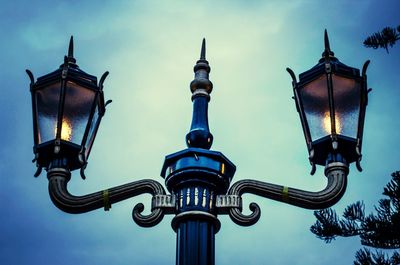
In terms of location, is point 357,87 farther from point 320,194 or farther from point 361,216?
point 361,216

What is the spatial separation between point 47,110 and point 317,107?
140 cm

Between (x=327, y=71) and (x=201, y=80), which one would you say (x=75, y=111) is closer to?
(x=201, y=80)

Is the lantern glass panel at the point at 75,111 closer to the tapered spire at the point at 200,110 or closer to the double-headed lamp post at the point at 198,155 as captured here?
the double-headed lamp post at the point at 198,155

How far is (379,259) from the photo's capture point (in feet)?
26.2

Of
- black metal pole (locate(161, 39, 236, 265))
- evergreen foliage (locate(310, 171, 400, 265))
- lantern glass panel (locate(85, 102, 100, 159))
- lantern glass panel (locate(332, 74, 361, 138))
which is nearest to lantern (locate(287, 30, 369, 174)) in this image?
lantern glass panel (locate(332, 74, 361, 138))

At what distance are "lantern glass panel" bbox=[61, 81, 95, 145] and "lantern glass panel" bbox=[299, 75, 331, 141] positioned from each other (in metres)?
1.13

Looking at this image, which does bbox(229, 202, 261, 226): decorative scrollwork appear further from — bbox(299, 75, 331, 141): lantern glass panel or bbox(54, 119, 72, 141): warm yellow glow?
bbox(54, 119, 72, 141): warm yellow glow

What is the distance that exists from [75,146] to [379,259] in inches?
173

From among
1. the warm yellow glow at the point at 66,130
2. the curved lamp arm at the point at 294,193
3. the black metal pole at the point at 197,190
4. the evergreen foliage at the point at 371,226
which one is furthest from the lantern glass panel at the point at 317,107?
the evergreen foliage at the point at 371,226

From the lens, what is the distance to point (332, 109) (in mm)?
4324

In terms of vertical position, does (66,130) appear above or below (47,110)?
below

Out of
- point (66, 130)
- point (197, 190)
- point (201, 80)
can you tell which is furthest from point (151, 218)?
point (201, 80)

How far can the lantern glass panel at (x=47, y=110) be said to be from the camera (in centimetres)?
442

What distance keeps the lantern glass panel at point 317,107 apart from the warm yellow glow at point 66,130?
4.00ft
